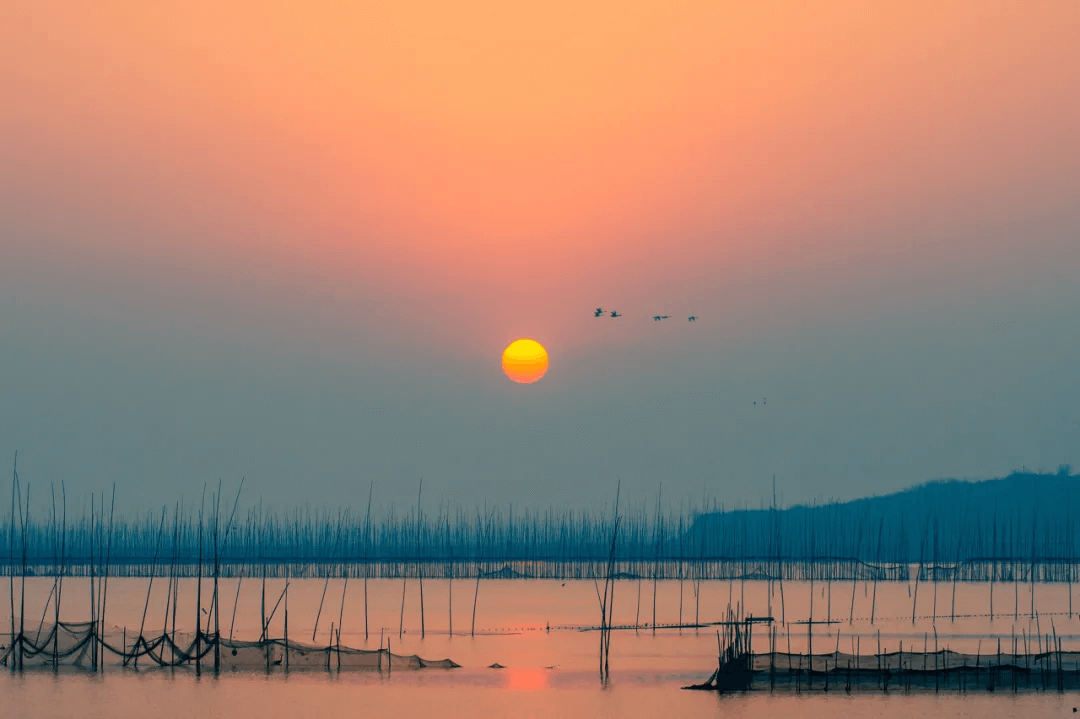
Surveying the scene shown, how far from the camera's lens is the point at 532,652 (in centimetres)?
3909

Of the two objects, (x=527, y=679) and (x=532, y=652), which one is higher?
(x=527, y=679)

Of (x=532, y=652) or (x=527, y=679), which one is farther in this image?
(x=532, y=652)

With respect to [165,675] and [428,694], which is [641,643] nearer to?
[428,694]

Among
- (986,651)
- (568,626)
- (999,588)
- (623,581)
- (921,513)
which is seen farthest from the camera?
(921,513)

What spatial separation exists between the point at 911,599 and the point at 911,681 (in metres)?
38.9

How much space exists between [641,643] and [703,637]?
9.57ft

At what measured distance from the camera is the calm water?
26625 mm

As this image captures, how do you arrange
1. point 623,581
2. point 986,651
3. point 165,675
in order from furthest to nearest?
1. point 623,581
2. point 986,651
3. point 165,675

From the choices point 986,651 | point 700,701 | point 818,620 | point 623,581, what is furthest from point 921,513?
point 700,701

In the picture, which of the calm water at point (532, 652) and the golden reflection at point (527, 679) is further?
the golden reflection at point (527, 679)

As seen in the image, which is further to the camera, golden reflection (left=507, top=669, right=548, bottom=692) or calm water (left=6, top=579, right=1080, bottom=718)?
golden reflection (left=507, top=669, right=548, bottom=692)

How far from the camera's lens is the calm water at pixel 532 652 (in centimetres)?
2662

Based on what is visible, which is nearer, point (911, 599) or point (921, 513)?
point (911, 599)

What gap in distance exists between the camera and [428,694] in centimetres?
2922
